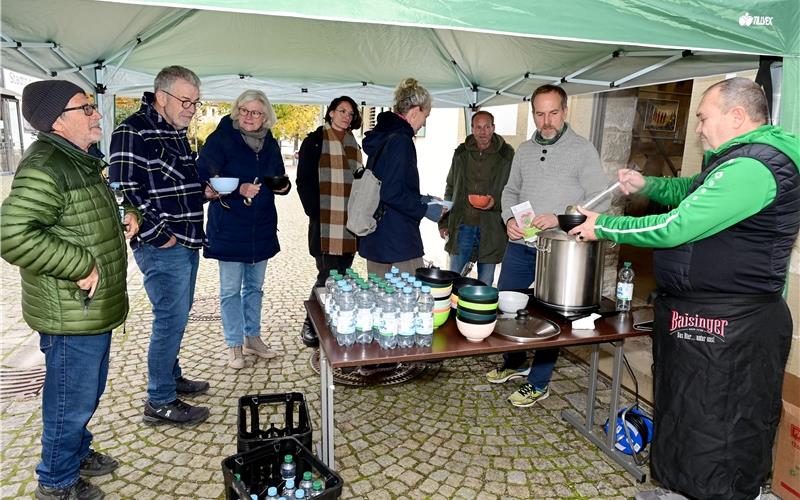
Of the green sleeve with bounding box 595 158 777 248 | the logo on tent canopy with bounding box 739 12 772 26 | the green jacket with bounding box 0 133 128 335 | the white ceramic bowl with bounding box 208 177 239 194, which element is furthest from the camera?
the white ceramic bowl with bounding box 208 177 239 194

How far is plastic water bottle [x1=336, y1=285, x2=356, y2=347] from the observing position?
2.19 meters

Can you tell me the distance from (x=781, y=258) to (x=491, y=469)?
5.90ft

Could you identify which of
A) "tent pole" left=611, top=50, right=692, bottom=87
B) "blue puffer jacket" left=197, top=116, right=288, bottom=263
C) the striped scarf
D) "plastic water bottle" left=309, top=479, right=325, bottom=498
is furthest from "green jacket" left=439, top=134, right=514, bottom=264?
"plastic water bottle" left=309, top=479, right=325, bottom=498

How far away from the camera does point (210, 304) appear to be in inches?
226

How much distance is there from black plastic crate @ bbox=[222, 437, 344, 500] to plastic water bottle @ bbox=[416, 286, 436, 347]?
665mm

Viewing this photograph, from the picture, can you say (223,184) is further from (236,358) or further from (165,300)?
(236,358)

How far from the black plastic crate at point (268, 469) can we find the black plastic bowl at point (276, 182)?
193 centimetres

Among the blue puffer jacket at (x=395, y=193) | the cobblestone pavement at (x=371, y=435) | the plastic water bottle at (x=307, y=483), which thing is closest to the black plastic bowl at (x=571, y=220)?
the blue puffer jacket at (x=395, y=193)

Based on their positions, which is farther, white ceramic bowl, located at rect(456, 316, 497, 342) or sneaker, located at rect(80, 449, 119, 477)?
sneaker, located at rect(80, 449, 119, 477)

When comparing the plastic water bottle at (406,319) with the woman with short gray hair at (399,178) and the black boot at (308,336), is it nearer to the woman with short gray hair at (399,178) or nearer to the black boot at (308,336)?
the woman with short gray hair at (399,178)

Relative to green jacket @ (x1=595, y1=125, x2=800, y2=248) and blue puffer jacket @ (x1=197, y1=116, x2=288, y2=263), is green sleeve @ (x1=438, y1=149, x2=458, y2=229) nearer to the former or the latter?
blue puffer jacket @ (x1=197, y1=116, x2=288, y2=263)

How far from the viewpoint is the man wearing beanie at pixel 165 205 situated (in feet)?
9.29

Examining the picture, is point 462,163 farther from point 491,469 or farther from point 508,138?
point 491,469

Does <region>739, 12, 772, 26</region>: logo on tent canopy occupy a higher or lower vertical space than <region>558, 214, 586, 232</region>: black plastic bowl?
higher
